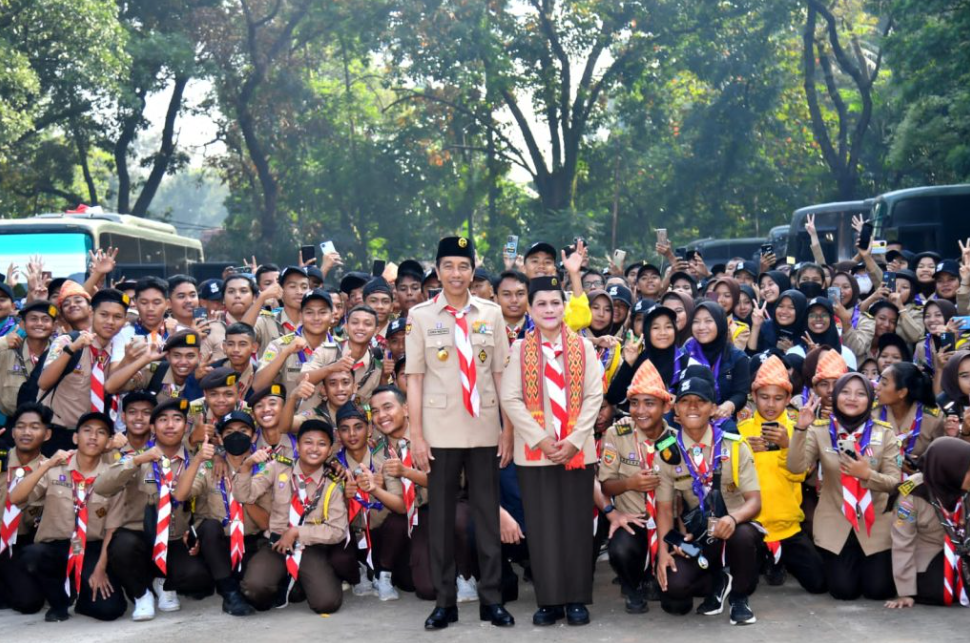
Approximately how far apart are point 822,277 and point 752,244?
49.9 ft

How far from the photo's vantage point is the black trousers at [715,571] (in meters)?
6.40

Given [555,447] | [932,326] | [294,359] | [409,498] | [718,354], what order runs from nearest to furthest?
1. [555,447]
2. [409,498]
3. [718,354]
4. [294,359]
5. [932,326]

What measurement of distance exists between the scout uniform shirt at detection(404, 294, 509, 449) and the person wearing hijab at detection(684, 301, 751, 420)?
4.91 ft

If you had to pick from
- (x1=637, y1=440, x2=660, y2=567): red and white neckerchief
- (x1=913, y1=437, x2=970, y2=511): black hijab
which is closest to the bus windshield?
(x1=637, y1=440, x2=660, y2=567): red and white neckerchief

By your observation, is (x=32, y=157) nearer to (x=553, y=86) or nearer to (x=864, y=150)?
(x=553, y=86)

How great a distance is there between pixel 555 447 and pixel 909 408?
243 cm

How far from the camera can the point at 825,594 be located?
6.87 meters

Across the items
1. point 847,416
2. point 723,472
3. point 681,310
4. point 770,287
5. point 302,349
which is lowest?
point 723,472

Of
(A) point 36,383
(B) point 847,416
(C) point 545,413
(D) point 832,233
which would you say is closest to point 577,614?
(C) point 545,413

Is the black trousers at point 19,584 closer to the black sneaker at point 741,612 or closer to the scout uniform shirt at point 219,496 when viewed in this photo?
the scout uniform shirt at point 219,496

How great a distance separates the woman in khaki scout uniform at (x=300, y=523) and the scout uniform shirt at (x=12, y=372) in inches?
73.7

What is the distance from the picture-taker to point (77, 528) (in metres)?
6.93

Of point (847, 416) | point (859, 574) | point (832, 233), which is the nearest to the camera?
point (859, 574)

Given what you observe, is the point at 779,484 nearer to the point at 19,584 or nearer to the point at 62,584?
the point at 62,584
